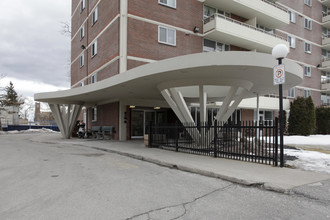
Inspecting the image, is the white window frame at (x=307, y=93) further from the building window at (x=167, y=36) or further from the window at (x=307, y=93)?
the building window at (x=167, y=36)

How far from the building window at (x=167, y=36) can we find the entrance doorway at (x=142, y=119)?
18.8 ft

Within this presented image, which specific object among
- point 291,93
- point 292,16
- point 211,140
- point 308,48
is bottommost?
point 211,140

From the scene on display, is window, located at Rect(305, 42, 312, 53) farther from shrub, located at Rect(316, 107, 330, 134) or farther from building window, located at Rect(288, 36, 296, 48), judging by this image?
shrub, located at Rect(316, 107, 330, 134)

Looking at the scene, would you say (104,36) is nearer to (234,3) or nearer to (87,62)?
(87,62)

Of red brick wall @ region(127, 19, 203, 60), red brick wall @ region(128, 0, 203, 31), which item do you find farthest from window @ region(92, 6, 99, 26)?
red brick wall @ region(127, 19, 203, 60)

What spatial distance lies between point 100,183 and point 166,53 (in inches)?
585

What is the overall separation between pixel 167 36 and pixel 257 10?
10.0 m

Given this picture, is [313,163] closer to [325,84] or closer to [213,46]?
[213,46]

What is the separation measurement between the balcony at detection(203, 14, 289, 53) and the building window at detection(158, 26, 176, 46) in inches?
127

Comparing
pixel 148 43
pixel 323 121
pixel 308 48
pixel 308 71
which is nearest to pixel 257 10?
pixel 148 43

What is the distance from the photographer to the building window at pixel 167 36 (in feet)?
63.7

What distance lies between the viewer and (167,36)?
19781 millimetres

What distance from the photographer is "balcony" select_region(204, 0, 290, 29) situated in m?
22.6

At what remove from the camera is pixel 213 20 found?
817 inches
